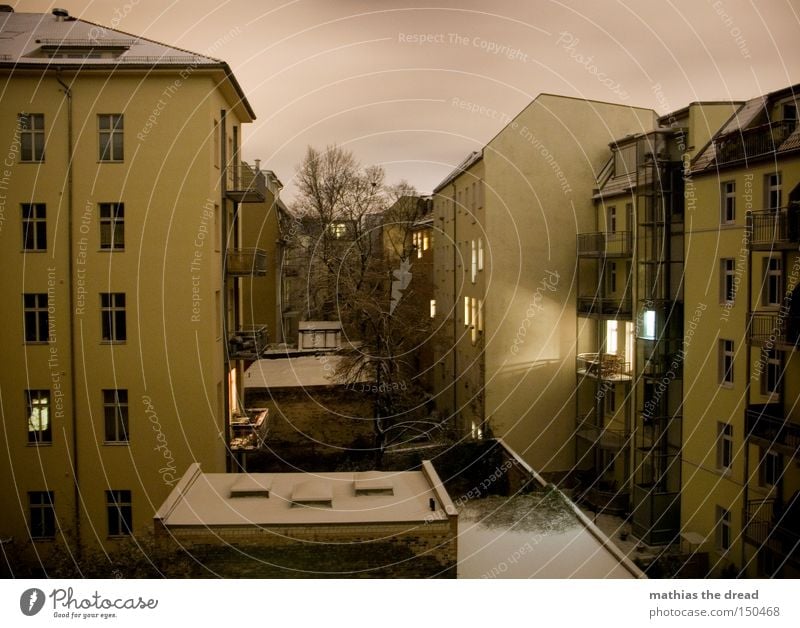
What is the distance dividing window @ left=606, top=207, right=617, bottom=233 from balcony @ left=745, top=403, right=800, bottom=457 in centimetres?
528

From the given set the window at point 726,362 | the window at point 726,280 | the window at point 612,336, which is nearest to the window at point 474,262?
the window at point 612,336

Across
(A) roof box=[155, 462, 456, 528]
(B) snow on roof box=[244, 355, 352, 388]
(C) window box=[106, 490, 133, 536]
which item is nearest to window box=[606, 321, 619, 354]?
(B) snow on roof box=[244, 355, 352, 388]

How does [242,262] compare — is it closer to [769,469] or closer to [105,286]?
[105,286]

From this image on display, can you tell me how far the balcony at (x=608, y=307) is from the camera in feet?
40.2

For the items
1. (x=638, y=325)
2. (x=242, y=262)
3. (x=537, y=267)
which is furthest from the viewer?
(x=537, y=267)

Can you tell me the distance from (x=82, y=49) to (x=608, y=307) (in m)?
8.51

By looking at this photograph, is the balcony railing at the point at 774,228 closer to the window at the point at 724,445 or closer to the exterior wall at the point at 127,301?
the window at the point at 724,445

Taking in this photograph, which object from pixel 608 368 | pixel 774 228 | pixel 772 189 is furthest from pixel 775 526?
pixel 608 368

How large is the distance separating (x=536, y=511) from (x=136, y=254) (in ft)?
18.1

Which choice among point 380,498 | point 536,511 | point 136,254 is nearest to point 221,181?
point 136,254

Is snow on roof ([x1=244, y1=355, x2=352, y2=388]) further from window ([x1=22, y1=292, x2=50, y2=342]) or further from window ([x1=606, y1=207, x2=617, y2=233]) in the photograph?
window ([x1=22, y1=292, x2=50, y2=342])

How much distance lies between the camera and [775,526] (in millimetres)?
7508

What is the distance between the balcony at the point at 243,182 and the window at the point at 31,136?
89.0 inches

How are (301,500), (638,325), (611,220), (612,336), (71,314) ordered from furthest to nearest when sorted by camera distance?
(611,220)
(612,336)
(638,325)
(71,314)
(301,500)
